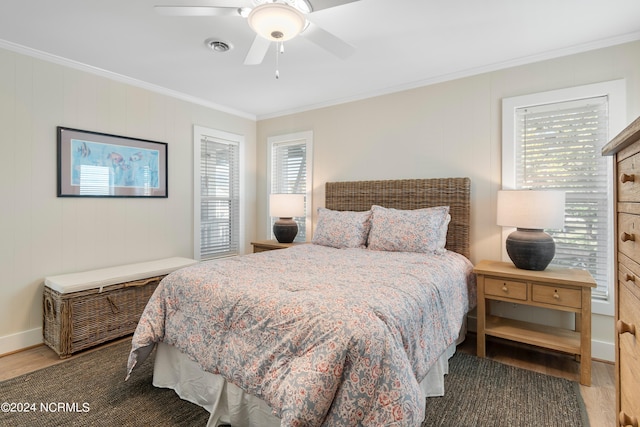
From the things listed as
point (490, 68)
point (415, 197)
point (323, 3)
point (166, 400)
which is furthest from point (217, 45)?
point (166, 400)

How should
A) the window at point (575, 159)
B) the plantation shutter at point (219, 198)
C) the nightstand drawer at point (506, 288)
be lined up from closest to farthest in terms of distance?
1. the nightstand drawer at point (506, 288)
2. the window at point (575, 159)
3. the plantation shutter at point (219, 198)

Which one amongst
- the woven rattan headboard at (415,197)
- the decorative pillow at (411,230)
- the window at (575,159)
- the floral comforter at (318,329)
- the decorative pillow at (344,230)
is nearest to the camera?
the floral comforter at (318,329)

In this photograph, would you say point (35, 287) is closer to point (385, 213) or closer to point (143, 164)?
point (143, 164)

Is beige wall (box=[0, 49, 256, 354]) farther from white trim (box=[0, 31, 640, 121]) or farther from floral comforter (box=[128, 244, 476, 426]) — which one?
floral comforter (box=[128, 244, 476, 426])

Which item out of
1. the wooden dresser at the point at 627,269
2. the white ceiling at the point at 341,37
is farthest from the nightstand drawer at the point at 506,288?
the white ceiling at the point at 341,37

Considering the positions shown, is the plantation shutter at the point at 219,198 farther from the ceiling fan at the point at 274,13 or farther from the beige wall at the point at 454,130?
the ceiling fan at the point at 274,13

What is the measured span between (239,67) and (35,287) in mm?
2655

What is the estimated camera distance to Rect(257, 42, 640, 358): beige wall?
8.23 feet

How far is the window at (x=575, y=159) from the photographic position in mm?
2469

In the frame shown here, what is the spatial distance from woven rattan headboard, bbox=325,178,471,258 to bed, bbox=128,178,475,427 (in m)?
0.41

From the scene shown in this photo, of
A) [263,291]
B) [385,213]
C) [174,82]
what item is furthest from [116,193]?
[385,213]

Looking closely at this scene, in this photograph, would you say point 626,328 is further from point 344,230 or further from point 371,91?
point 371,91

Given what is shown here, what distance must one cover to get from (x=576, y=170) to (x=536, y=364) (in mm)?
1575

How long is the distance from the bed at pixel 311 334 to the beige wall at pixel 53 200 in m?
1.57
